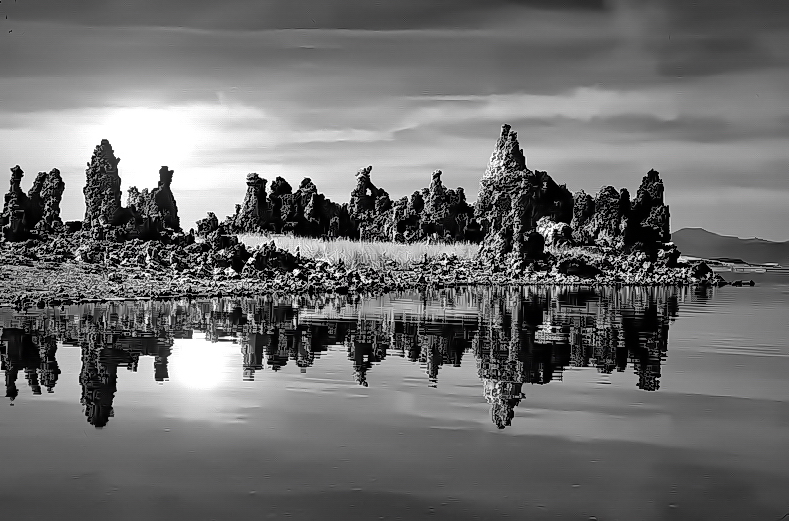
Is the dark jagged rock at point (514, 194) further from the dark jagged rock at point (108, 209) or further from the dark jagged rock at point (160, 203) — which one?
the dark jagged rock at point (108, 209)

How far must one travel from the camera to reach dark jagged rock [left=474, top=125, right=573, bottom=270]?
2921 inches

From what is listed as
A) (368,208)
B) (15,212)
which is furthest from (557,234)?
(15,212)

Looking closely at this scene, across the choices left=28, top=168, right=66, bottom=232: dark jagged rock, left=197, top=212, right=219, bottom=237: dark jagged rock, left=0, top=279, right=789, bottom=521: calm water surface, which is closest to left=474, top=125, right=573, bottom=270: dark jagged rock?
left=197, top=212, right=219, bottom=237: dark jagged rock

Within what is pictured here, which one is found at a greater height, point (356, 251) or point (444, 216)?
point (444, 216)

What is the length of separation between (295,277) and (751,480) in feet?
116

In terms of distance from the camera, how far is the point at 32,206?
164 ft

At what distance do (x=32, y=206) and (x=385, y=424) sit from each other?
141 feet

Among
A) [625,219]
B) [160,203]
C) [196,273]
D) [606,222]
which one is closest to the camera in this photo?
[196,273]

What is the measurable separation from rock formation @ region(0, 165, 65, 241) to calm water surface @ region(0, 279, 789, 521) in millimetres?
26593

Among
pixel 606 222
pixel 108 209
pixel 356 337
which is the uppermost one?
pixel 606 222

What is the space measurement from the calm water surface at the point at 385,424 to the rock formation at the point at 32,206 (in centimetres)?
2659

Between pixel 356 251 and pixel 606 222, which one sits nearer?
pixel 356 251

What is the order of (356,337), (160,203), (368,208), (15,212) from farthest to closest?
(368,208) → (160,203) → (15,212) → (356,337)

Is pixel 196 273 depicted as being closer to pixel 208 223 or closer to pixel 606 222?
pixel 208 223
